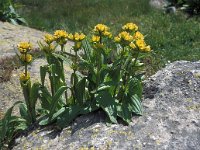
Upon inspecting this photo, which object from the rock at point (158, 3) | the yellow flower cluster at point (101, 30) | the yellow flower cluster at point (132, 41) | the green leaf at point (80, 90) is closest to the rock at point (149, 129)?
the green leaf at point (80, 90)

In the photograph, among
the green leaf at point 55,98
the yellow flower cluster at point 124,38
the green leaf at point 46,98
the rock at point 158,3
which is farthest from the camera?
the rock at point 158,3

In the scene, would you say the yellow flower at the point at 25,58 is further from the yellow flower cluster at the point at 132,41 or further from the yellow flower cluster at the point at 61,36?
the yellow flower cluster at the point at 132,41

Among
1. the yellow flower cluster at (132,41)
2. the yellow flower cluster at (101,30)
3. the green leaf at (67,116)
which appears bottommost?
the green leaf at (67,116)

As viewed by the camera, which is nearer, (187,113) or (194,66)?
(187,113)

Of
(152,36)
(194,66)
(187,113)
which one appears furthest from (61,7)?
(187,113)

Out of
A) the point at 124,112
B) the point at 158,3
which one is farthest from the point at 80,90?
the point at 158,3

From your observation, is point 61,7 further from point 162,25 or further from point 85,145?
point 85,145
